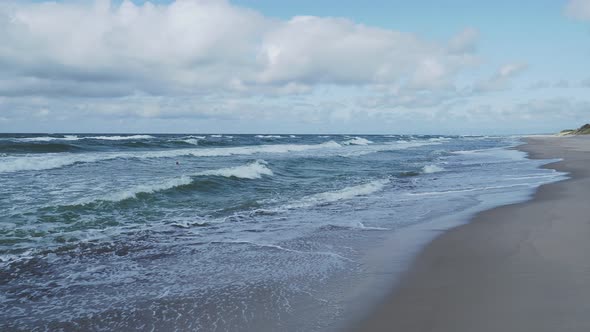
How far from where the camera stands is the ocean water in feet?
14.5

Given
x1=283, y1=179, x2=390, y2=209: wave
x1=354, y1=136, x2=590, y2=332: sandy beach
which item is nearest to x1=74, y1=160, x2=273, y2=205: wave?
x1=283, y1=179, x2=390, y2=209: wave

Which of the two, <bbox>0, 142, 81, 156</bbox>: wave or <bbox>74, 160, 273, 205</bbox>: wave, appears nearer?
<bbox>74, 160, 273, 205</bbox>: wave

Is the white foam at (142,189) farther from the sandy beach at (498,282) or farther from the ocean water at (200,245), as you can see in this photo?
the sandy beach at (498,282)

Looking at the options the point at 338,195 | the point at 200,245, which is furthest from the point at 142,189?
the point at 200,245

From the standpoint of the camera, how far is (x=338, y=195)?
42.5 ft

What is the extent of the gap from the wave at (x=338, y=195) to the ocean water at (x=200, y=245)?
0.21ft

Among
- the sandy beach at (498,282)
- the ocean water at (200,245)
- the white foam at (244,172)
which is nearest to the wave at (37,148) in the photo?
the ocean water at (200,245)

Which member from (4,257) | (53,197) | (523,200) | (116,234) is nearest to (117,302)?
(4,257)

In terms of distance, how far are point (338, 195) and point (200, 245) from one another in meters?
6.51

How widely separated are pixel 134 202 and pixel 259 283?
7331 millimetres

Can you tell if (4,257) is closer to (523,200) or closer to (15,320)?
(15,320)

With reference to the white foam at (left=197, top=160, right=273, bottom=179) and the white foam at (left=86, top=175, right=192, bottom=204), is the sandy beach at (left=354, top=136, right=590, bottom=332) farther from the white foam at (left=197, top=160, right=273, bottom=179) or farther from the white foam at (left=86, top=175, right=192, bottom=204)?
the white foam at (left=197, top=160, right=273, bottom=179)

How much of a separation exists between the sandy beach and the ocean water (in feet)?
2.39

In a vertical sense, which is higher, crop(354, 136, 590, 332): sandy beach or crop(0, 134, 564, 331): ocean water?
crop(354, 136, 590, 332): sandy beach
